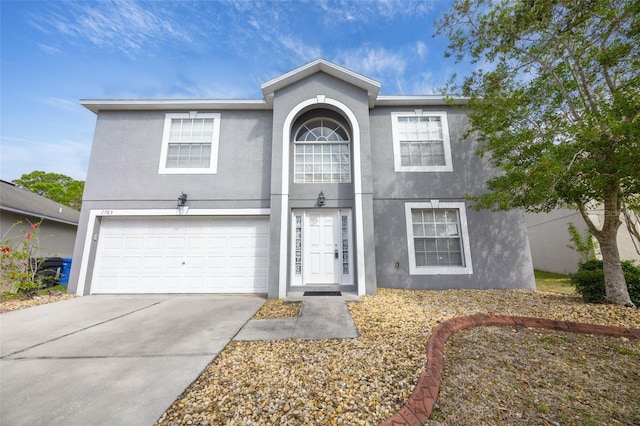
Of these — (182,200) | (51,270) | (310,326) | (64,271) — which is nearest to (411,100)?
(310,326)

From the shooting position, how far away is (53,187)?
24.0 m

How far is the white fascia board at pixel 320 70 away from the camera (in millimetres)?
6809

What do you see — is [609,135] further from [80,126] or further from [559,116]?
[80,126]

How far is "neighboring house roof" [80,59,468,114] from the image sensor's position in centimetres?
692

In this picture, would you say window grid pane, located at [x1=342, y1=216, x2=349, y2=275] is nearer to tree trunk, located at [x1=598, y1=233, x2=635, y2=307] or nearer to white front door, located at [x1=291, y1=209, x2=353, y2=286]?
white front door, located at [x1=291, y1=209, x2=353, y2=286]

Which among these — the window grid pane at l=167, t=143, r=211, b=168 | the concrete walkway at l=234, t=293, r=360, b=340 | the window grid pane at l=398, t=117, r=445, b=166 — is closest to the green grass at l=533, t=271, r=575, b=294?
the window grid pane at l=398, t=117, r=445, b=166

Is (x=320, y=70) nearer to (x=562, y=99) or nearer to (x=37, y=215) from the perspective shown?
(x=562, y=99)

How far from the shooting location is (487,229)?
22.8 feet

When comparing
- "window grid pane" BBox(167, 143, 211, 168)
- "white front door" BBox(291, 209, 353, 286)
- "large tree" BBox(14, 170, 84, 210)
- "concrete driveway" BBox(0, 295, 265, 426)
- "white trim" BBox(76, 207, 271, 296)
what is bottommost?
"concrete driveway" BBox(0, 295, 265, 426)

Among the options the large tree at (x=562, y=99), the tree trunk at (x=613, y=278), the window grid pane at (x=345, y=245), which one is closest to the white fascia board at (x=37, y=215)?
the window grid pane at (x=345, y=245)

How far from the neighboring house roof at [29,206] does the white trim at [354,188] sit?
35.5 feet

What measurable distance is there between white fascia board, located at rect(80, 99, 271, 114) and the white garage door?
11.8ft

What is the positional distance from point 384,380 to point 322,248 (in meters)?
4.40

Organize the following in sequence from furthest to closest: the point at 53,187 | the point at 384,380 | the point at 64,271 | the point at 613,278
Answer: the point at 53,187 → the point at 64,271 → the point at 613,278 → the point at 384,380
